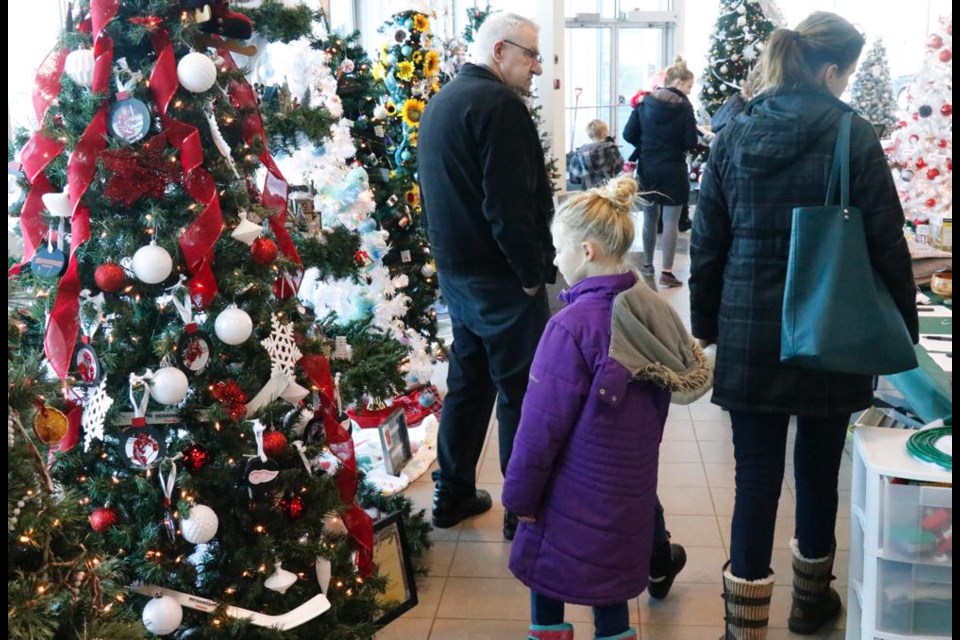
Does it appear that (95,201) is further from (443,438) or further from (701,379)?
(443,438)

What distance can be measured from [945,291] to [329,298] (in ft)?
8.19

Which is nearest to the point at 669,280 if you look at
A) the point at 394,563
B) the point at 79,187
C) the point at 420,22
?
the point at 420,22

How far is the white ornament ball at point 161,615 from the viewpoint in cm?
193

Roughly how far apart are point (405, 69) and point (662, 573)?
3.21 metres

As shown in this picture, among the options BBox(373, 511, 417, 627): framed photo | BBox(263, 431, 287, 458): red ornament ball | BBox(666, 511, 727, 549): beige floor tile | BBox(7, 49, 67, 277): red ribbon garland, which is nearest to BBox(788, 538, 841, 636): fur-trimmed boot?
BBox(666, 511, 727, 549): beige floor tile

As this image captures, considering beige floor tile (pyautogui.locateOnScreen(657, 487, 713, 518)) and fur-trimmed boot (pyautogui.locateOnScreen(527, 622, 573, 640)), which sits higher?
fur-trimmed boot (pyautogui.locateOnScreen(527, 622, 573, 640))

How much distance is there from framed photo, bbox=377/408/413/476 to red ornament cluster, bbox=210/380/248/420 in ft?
5.53

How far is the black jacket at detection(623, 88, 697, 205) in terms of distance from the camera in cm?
740

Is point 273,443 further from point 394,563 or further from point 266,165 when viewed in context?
point 394,563

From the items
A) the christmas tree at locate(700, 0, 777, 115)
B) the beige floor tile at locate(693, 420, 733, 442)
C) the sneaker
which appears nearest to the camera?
the beige floor tile at locate(693, 420, 733, 442)

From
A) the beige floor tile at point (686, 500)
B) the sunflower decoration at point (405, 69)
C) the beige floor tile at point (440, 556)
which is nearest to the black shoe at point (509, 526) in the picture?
the beige floor tile at point (440, 556)

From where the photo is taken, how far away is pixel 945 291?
3.37m

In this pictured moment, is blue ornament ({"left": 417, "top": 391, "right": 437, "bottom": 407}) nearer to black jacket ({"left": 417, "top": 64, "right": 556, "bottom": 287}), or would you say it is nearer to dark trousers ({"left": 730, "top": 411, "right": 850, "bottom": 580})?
black jacket ({"left": 417, "top": 64, "right": 556, "bottom": 287})

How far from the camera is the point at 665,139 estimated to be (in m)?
7.45
